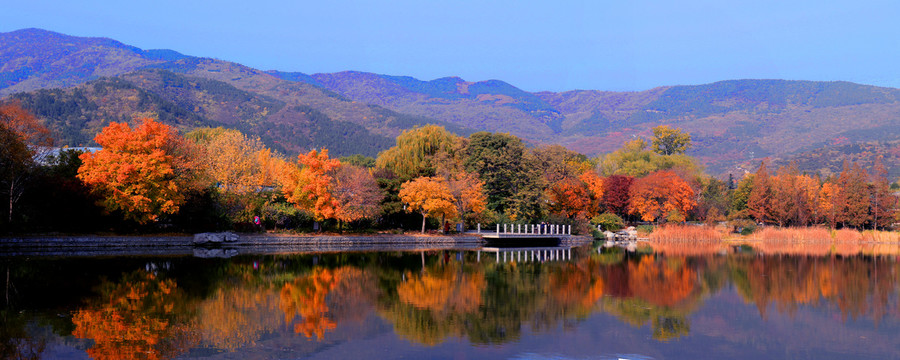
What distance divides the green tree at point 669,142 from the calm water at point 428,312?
91.0 metres

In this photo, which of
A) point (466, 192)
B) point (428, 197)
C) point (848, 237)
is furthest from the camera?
point (848, 237)

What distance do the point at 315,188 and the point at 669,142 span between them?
87.6 m

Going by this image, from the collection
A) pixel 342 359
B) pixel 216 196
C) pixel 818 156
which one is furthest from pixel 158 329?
pixel 818 156

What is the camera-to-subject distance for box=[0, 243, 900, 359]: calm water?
12.1 m

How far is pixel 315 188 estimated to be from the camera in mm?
43000

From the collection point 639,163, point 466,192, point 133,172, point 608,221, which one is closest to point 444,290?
point 133,172

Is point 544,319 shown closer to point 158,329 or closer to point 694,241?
point 158,329

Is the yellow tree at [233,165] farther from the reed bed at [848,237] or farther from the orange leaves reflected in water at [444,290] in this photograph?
the reed bed at [848,237]

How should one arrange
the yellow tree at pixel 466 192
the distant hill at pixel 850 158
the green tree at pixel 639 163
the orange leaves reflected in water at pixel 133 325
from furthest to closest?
the distant hill at pixel 850 158
the green tree at pixel 639 163
the yellow tree at pixel 466 192
the orange leaves reflected in water at pixel 133 325

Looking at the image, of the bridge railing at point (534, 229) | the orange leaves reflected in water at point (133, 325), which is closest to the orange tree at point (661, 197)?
the bridge railing at point (534, 229)

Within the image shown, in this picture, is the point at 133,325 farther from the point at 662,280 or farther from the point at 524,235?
the point at 524,235

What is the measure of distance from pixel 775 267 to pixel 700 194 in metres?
50.9

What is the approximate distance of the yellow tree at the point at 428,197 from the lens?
4772 cm

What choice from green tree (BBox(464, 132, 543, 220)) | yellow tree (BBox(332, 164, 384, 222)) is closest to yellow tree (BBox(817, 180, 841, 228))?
green tree (BBox(464, 132, 543, 220))
